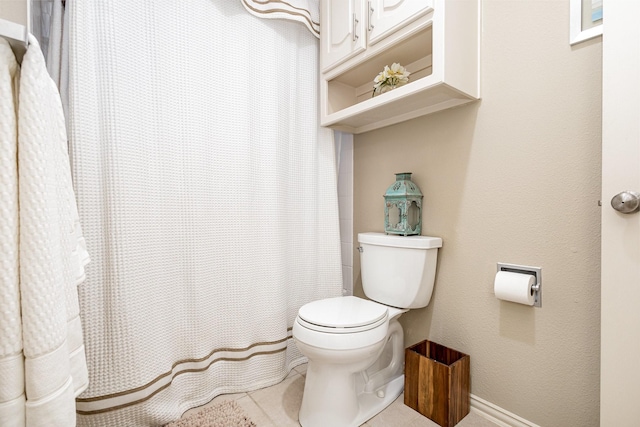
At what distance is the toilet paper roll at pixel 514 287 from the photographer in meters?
1.05

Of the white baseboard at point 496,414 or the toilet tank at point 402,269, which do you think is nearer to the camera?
the white baseboard at point 496,414

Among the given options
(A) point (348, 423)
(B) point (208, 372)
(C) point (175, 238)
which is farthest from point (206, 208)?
(A) point (348, 423)

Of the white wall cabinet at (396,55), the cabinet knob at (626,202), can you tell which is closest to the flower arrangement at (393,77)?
the white wall cabinet at (396,55)

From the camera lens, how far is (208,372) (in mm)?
1329

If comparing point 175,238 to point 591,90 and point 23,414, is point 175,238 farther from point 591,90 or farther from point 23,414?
point 591,90

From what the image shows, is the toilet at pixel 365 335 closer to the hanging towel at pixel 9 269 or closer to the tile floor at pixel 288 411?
the tile floor at pixel 288 411

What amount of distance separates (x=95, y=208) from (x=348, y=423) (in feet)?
3.92

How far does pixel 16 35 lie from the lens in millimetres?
517

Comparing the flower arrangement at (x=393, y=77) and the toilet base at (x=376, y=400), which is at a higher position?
the flower arrangement at (x=393, y=77)

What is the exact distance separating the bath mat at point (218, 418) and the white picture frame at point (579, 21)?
5.77 ft

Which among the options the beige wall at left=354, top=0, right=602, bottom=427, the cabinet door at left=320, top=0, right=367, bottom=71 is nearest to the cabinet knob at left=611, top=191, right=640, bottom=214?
the beige wall at left=354, top=0, right=602, bottom=427

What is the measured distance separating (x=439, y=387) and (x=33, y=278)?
4.18ft

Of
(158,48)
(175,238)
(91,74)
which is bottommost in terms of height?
(175,238)

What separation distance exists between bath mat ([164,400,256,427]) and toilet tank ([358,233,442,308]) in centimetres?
74
